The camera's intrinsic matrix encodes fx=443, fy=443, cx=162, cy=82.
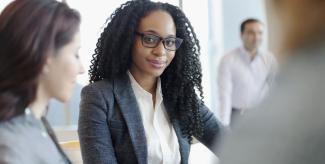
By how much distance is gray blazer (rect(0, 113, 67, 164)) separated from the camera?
104 cm

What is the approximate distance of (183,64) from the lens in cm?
183

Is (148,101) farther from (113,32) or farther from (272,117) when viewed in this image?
(272,117)

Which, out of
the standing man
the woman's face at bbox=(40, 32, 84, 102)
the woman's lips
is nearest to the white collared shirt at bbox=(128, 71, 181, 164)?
the woman's lips

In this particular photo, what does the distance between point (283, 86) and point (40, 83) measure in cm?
73

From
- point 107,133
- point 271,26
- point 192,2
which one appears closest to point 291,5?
point 271,26

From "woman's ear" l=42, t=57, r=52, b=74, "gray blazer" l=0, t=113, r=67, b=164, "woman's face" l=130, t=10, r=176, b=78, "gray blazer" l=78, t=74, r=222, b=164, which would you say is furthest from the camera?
"woman's face" l=130, t=10, r=176, b=78

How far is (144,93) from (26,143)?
700mm

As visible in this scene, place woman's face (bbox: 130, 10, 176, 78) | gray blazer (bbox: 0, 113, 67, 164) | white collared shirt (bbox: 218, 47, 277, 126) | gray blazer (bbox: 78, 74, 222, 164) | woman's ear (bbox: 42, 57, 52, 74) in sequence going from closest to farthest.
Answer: gray blazer (bbox: 0, 113, 67, 164), woman's ear (bbox: 42, 57, 52, 74), gray blazer (bbox: 78, 74, 222, 164), woman's face (bbox: 130, 10, 176, 78), white collared shirt (bbox: 218, 47, 277, 126)

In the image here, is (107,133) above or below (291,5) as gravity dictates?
below

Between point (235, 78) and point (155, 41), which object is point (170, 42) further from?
point (235, 78)

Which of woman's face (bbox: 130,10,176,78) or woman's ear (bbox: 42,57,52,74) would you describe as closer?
woman's ear (bbox: 42,57,52,74)

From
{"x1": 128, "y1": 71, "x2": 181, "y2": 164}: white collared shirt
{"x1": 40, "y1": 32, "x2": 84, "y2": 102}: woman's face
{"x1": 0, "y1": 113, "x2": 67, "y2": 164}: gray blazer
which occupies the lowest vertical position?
{"x1": 128, "y1": 71, "x2": 181, "y2": 164}: white collared shirt

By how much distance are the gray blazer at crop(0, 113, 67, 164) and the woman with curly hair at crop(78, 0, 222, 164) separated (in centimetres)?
40

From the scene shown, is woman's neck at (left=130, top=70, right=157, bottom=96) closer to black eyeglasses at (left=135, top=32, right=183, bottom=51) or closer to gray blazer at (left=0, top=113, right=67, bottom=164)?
black eyeglasses at (left=135, top=32, right=183, bottom=51)
